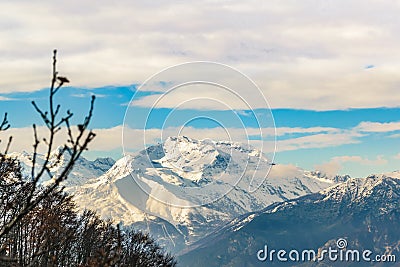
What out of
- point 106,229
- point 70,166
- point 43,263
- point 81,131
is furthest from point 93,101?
point 106,229

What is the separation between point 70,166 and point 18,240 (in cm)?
5856

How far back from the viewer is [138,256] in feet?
302

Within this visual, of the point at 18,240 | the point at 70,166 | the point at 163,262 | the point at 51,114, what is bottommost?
the point at 163,262

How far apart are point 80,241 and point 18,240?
16.1m

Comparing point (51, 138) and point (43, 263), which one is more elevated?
point (51, 138)

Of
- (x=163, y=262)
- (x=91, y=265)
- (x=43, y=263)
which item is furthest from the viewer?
(x=163, y=262)

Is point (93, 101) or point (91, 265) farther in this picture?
point (91, 265)

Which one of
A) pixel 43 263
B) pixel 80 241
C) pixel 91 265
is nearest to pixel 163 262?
pixel 80 241

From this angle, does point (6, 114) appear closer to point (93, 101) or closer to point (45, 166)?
point (45, 166)

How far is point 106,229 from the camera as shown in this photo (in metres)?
90.8

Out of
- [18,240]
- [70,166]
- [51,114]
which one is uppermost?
[51,114]

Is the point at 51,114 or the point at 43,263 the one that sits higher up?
the point at 51,114

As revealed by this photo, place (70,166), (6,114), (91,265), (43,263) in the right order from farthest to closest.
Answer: (43,263), (91,265), (6,114), (70,166)

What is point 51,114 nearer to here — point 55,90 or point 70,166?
point 55,90
